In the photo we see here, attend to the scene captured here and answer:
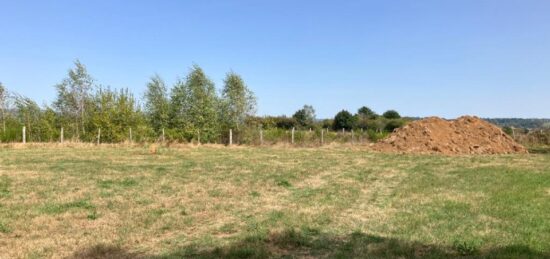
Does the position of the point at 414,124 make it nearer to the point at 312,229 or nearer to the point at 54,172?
the point at 54,172

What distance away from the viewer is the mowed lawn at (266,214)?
19.2 feet

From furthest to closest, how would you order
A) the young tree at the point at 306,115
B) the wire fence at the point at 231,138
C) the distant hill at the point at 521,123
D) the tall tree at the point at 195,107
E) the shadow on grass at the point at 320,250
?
the young tree at the point at 306,115 < the distant hill at the point at 521,123 < the tall tree at the point at 195,107 < the wire fence at the point at 231,138 < the shadow on grass at the point at 320,250

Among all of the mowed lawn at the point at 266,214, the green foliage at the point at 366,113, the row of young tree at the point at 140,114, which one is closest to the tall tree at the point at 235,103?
the row of young tree at the point at 140,114

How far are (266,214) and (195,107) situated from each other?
92.7 ft

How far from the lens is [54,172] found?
13.3m

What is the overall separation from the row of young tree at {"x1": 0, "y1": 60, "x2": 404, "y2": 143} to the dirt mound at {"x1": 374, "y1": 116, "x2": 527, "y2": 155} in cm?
1175

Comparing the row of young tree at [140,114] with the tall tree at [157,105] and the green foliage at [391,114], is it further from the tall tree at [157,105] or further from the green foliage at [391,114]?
the green foliage at [391,114]

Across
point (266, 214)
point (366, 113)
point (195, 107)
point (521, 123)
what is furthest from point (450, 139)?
point (521, 123)

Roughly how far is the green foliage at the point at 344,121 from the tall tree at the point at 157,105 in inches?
1249

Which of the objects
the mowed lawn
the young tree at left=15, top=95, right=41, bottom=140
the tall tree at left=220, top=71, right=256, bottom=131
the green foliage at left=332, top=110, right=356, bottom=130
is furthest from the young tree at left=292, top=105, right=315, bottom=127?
the mowed lawn

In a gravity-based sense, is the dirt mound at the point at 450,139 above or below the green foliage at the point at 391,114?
below

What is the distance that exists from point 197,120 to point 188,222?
92.1ft

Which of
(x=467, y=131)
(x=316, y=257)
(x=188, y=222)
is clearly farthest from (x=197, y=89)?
(x=316, y=257)

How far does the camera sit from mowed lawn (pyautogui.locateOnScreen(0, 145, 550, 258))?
5867 millimetres
